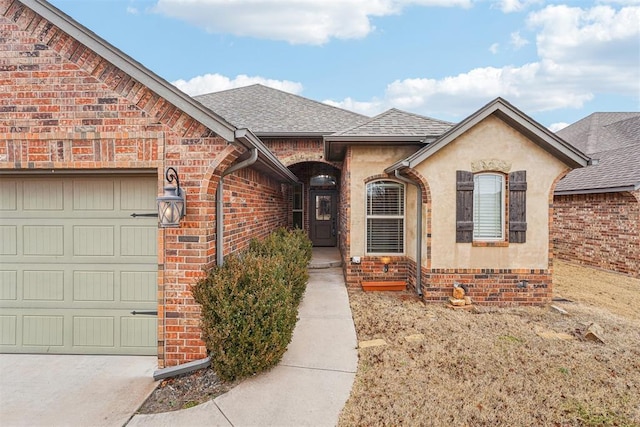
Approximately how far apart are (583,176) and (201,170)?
44.0 ft

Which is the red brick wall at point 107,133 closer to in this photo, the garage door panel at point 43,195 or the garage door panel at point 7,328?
the garage door panel at point 43,195

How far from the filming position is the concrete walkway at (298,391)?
2781mm

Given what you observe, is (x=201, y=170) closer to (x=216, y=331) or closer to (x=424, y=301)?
(x=216, y=331)

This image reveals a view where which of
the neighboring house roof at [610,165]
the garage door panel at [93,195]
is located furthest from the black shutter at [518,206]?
the garage door panel at [93,195]

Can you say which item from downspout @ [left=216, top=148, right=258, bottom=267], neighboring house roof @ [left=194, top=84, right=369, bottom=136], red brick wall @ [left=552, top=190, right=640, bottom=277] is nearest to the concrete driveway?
downspout @ [left=216, top=148, right=258, bottom=267]

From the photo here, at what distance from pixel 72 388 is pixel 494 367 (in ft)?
16.0

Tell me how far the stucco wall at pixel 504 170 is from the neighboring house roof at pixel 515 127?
0.16 meters

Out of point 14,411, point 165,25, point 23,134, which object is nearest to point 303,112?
point 165,25

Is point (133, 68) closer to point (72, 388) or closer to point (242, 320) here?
point (242, 320)

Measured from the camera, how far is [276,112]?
12.4 meters

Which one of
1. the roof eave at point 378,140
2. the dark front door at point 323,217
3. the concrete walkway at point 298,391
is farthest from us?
the dark front door at point 323,217

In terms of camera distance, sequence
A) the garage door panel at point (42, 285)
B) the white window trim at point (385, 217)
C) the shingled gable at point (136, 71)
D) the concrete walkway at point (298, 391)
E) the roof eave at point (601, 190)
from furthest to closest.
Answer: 1. the roof eave at point (601, 190)
2. the white window trim at point (385, 217)
3. the garage door panel at point (42, 285)
4. the shingled gable at point (136, 71)
5. the concrete walkway at point (298, 391)

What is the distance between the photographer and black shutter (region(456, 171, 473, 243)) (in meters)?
6.12

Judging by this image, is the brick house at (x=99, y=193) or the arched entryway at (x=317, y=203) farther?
the arched entryway at (x=317, y=203)
